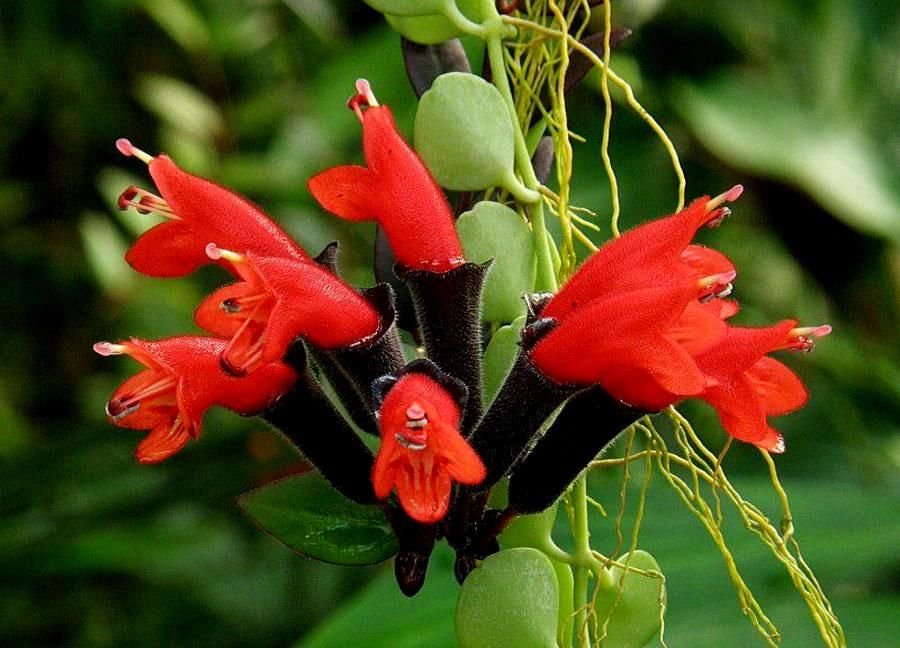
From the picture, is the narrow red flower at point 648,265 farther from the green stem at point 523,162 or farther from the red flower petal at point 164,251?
the red flower petal at point 164,251

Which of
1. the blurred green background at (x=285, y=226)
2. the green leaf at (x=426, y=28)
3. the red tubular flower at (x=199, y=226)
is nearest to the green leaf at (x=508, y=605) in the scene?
the red tubular flower at (x=199, y=226)

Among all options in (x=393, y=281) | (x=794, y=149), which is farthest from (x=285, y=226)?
(x=393, y=281)

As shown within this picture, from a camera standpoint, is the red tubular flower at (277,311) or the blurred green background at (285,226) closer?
the red tubular flower at (277,311)

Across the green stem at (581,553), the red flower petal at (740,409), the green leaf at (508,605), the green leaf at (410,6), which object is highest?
the green leaf at (410,6)

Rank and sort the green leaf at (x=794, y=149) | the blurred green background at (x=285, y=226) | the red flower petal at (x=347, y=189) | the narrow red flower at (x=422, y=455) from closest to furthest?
the narrow red flower at (x=422, y=455) → the red flower petal at (x=347, y=189) → the blurred green background at (x=285, y=226) → the green leaf at (x=794, y=149)

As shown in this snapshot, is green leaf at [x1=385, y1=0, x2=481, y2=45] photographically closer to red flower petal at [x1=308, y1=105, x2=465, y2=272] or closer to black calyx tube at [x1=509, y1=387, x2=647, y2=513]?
red flower petal at [x1=308, y1=105, x2=465, y2=272]

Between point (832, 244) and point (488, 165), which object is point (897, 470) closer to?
point (832, 244)
